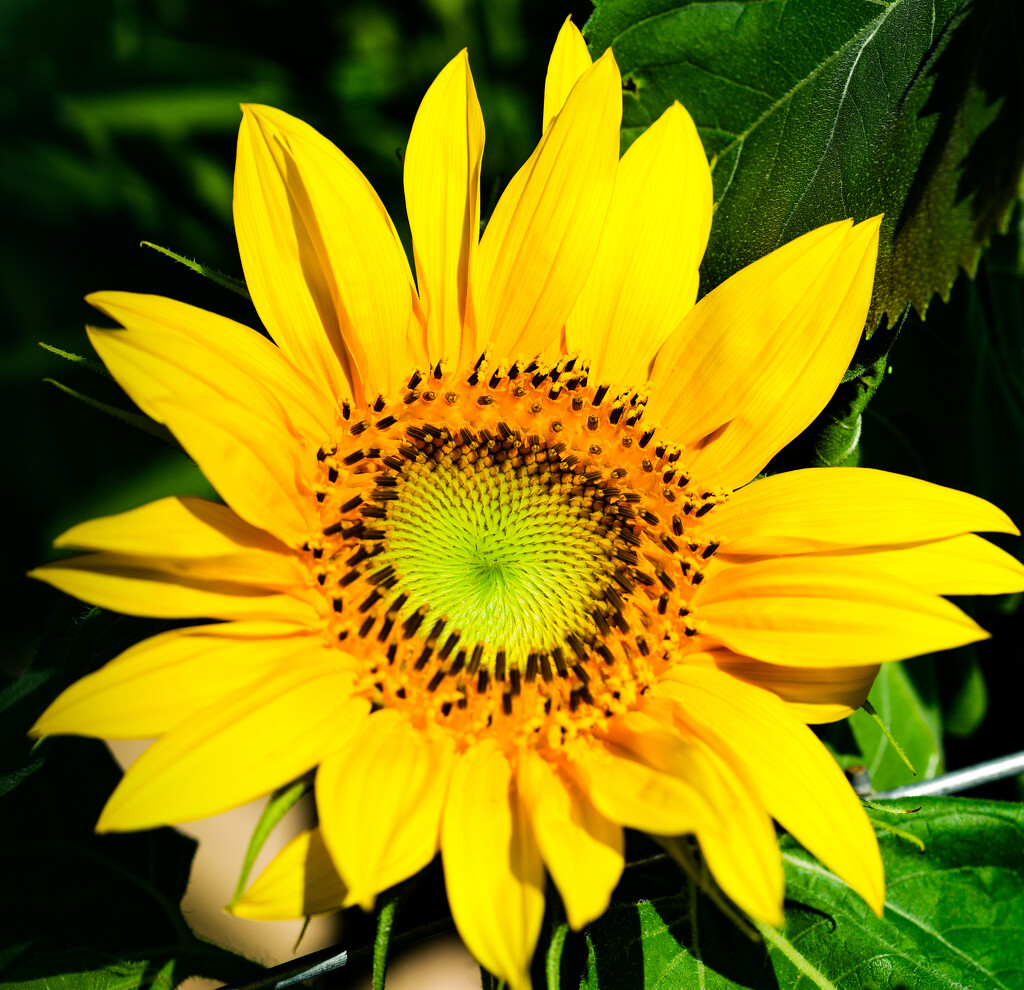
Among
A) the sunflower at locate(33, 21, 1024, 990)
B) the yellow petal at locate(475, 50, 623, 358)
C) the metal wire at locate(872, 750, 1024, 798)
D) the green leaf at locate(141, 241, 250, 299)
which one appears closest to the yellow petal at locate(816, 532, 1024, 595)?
the sunflower at locate(33, 21, 1024, 990)

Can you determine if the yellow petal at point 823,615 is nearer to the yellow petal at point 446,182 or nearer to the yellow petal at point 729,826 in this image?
the yellow petal at point 729,826

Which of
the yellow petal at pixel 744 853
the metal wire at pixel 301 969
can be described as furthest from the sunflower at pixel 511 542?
the metal wire at pixel 301 969

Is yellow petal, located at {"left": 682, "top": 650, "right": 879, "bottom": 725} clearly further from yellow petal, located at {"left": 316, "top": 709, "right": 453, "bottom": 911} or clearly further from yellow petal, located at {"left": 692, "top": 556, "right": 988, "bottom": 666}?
yellow petal, located at {"left": 316, "top": 709, "right": 453, "bottom": 911}

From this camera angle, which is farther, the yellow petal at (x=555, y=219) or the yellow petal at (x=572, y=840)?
the yellow petal at (x=555, y=219)

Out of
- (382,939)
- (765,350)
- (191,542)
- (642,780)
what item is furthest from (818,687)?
(191,542)

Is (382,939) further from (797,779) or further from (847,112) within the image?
(847,112)

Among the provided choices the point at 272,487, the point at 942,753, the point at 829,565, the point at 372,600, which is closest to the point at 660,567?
the point at 829,565
